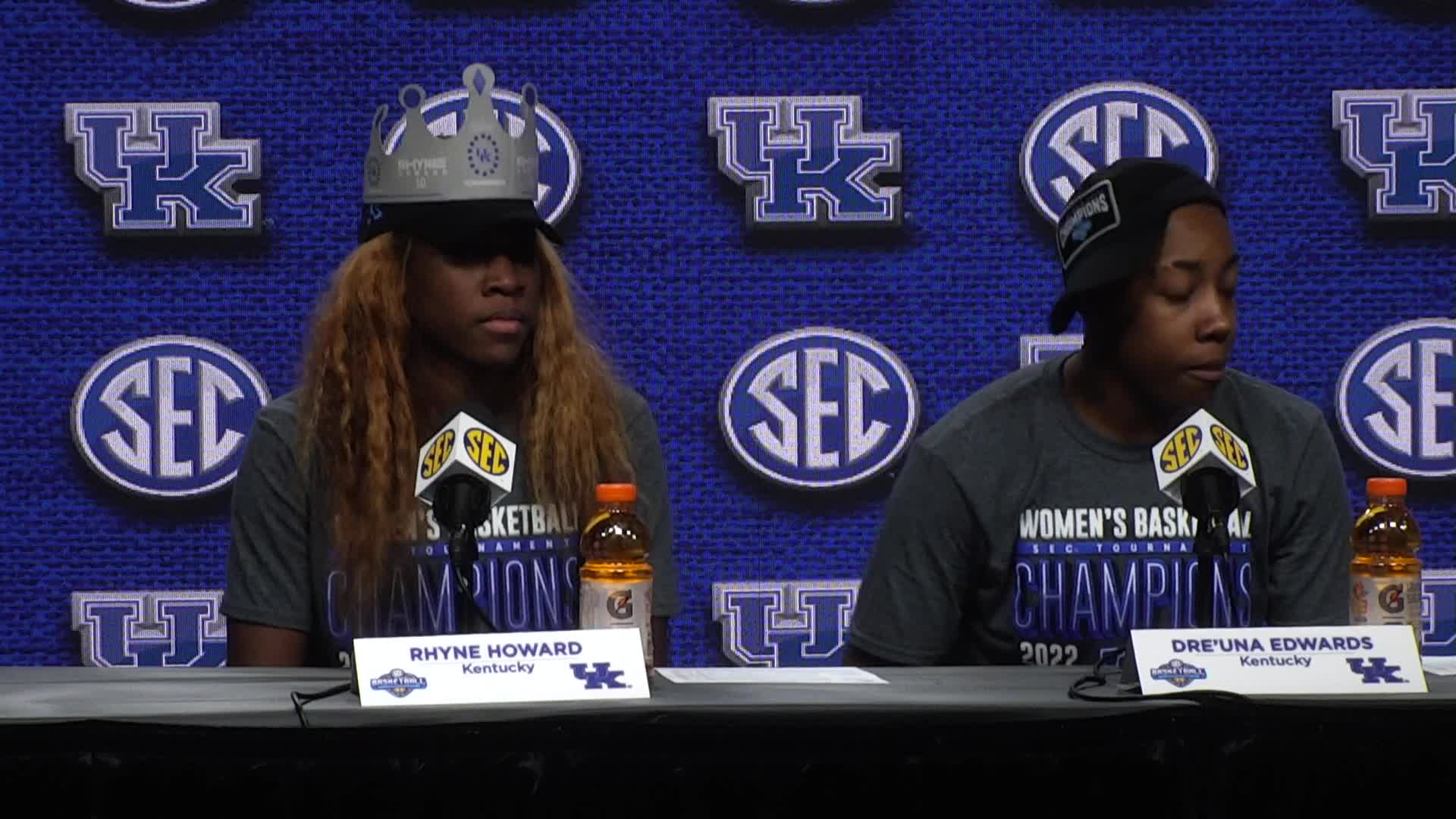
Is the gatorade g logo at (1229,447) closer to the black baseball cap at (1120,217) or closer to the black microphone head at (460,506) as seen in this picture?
the black baseball cap at (1120,217)

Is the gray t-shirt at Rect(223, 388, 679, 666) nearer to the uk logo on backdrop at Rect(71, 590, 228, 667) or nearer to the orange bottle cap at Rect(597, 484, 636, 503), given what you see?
the orange bottle cap at Rect(597, 484, 636, 503)

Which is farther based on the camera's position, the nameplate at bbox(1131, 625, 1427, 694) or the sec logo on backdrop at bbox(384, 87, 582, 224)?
the sec logo on backdrop at bbox(384, 87, 582, 224)

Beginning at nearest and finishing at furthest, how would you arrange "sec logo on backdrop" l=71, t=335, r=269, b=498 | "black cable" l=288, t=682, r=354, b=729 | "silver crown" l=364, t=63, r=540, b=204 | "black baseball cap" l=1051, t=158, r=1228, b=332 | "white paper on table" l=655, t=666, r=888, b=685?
1. "black cable" l=288, t=682, r=354, b=729
2. "white paper on table" l=655, t=666, r=888, b=685
3. "black baseball cap" l=1051, t=158, r=1228, b=332
4. "silver crown" l=364, t=63, r=540, b=204
5. "sec logo on backdrop" l=71, t=335, r=269, b=498

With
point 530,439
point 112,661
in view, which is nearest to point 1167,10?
point 530,439

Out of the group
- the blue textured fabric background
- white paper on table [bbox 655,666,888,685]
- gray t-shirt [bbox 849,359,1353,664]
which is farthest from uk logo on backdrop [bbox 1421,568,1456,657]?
white paper on table [bbox 655,666,888,685]

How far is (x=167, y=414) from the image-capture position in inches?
109

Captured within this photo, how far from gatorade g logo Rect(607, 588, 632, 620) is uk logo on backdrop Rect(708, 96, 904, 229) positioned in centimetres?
128

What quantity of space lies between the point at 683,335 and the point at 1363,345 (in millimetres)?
1027

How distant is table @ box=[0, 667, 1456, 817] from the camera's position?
144 centimetres

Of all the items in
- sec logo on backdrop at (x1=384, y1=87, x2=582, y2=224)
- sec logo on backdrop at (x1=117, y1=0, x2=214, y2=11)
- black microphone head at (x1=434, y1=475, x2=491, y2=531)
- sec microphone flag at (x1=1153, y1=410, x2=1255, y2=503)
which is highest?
sec logo on backdrop at (x1=117, y1=0, x2=214, y2=11)

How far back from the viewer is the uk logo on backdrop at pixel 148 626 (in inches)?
109

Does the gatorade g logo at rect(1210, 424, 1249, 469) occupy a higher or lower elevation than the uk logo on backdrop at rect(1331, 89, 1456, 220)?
lower

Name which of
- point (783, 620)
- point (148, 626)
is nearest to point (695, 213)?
point (783, 620)

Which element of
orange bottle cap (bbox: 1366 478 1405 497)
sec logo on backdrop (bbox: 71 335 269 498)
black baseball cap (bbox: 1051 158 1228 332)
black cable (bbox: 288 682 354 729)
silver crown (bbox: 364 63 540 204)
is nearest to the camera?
black cable (bbox: 288 682 354 729)
